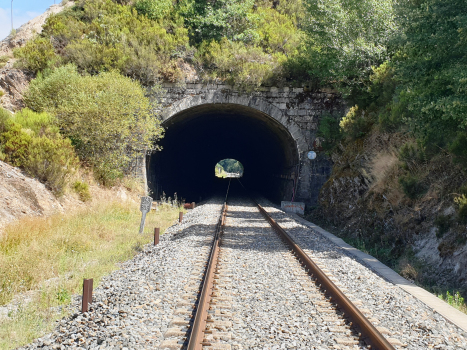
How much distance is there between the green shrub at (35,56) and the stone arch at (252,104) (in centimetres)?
612

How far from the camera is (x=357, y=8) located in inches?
600

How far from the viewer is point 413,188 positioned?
9.19 m

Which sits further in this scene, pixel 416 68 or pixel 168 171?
pixel 168 171

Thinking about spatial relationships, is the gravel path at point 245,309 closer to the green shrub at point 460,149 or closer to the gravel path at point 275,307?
the gravel path at point 275,307

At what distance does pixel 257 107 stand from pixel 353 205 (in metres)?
8.13

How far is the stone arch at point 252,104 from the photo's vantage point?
1836 cm

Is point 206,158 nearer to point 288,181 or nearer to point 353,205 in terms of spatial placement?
point 288,181

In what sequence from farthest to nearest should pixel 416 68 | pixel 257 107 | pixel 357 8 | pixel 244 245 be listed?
pixel 257 107, pixel 357 8, pixel 244 245, pixel 416 68

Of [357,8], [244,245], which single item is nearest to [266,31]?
[357,8]

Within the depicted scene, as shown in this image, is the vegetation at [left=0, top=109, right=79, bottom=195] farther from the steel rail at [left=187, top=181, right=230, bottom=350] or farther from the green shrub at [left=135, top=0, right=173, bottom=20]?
the green shrub at [left=135, top=0, right=173, bottom=20]

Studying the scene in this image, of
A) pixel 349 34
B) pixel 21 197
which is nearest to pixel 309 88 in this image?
pixel 349 34

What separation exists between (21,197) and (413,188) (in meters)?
10.2

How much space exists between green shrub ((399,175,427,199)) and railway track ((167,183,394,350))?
3470 millimetres

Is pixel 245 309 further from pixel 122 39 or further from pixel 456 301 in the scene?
pixel 122 39
